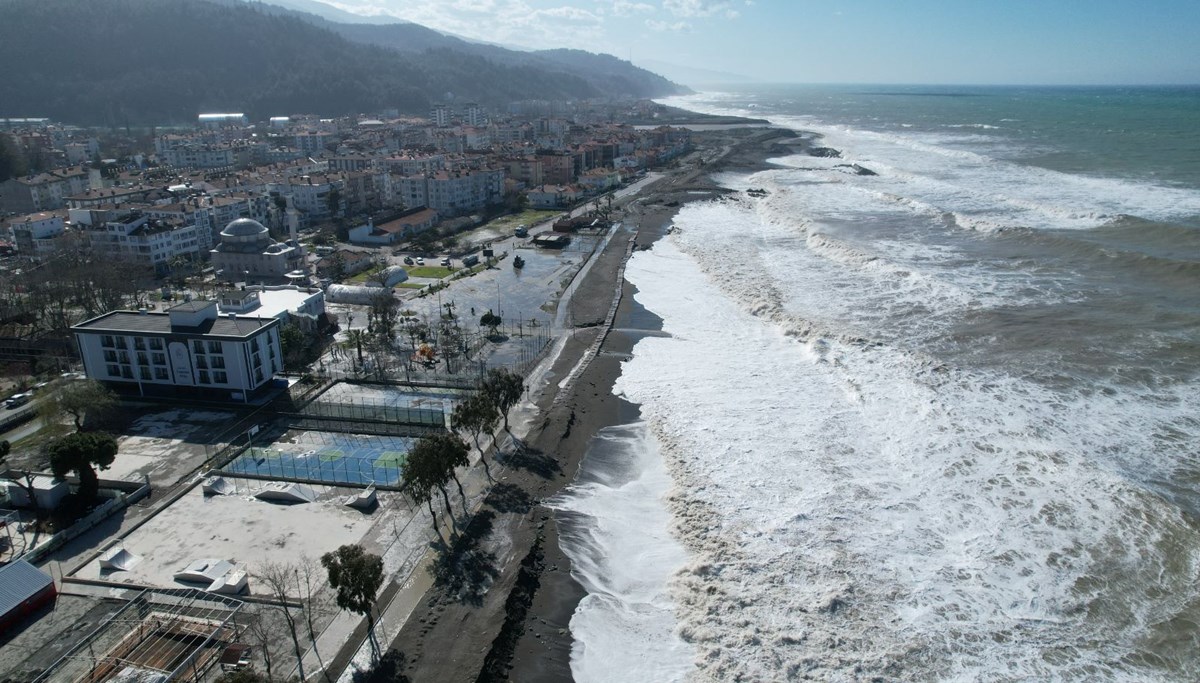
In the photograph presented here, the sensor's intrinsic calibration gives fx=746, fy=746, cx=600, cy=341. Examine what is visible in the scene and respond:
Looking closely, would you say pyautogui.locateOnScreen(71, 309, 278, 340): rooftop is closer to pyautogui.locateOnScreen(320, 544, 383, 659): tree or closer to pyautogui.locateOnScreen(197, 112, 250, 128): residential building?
pyautogui.locateOnScreen(320, 544, 383, 659): tree

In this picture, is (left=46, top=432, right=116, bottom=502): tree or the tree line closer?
the tree line

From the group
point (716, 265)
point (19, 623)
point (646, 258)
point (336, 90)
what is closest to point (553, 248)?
point (646, 258)

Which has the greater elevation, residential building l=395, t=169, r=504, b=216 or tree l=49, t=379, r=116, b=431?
residential building l=395, t=169, r=504, b=216

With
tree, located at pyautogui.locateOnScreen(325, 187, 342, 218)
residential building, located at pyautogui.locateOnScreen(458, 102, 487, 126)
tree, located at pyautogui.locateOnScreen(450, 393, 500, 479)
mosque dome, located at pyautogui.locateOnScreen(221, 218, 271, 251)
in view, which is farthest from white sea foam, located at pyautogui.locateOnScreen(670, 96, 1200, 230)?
residential building, located at pyautogui.locateOnScreen(458, 102, 487, 126)

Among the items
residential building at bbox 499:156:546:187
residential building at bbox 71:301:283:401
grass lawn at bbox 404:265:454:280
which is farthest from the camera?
residential building at bbox 499:156:546:187

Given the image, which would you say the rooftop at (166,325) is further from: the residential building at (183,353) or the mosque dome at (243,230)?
the mosque dome at (243,230)

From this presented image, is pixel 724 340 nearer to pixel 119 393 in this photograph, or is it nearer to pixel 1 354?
pixel 119 393

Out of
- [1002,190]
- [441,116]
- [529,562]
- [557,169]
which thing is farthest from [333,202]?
[441,116]
